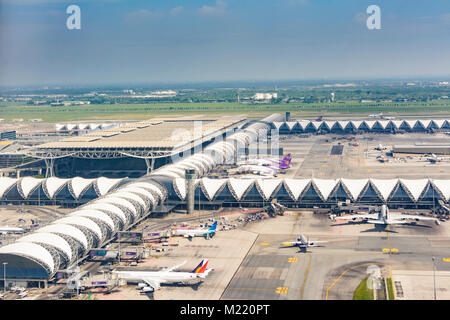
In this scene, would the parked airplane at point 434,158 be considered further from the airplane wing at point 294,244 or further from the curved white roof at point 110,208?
the curved white roof at point 110,208

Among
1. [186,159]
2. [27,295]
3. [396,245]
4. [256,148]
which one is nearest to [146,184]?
[186,159]

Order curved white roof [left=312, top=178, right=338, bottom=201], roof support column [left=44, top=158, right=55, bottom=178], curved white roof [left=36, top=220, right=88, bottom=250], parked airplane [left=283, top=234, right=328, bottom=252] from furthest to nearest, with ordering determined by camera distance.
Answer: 1. roof support column [left=44, top=158, right=55, bottom=178]
2. curved white roof [left=312, top=178, right=338, bottom=201]
3. parked airplane [left=283, top=234, right=328, bottom=252]
4. curved white roof [left=36, top=220, right=88, bottom=250]

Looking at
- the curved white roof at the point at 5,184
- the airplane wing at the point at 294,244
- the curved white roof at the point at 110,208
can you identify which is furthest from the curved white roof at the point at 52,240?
the curved white roof at the point at 5,184

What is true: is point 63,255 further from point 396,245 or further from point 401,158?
point 401,158

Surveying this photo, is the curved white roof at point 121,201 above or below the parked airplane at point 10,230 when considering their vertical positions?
above

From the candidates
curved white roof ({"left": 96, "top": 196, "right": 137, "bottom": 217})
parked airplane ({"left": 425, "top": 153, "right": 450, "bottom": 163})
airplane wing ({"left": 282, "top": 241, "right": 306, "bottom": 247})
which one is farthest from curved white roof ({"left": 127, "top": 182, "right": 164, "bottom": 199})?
parked airplane ({"left": 425, "top": 153, "right": 450, "bottom": 163})

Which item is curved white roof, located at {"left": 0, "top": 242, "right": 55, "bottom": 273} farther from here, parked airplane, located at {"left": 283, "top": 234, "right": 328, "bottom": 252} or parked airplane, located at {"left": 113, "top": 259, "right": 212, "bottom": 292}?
parked airplane, located at {"left": 283, "top": 234, "right": 328, "bottom": 252}

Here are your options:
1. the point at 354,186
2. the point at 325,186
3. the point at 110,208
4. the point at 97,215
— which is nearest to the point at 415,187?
the point at 354,186
